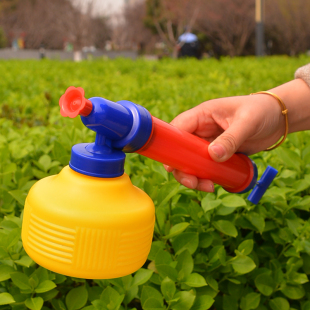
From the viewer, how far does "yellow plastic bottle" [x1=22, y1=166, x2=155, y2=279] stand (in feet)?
2.70

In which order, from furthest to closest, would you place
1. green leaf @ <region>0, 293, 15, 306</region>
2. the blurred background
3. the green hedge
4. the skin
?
1. the blurred background
2. the skin
3. the green hedge
4. green leaf @ <region>0, 293, 15, 306</region>

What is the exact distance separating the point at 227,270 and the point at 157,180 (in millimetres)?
418

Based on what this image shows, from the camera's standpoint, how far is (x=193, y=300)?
1072mm

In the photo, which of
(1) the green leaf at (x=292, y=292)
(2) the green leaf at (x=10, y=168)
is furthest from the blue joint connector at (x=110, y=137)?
(1) the green leaf at (x=292, y=292)

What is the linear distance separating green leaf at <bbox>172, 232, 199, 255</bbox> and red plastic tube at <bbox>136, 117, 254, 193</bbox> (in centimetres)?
20

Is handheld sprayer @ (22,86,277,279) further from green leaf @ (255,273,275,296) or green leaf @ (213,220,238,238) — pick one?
green leaf @ (255,273,275,296)

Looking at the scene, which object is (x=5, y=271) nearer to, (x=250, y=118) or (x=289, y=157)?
(x=250, y=118)

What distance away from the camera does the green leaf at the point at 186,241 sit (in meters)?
1.24

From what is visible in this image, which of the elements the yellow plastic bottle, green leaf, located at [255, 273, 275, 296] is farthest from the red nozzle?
green leaf, located at [255, 273, 275, 296]

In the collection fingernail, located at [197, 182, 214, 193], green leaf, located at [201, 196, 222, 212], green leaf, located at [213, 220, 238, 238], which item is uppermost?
fingernail, located at [197, 182, 214, 193]

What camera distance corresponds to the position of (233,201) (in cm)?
130

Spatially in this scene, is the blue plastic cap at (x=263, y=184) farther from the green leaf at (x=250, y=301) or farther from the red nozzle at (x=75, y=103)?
the red nozzle at (x=75, y=103)

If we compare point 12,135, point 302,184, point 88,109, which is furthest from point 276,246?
point 12,135

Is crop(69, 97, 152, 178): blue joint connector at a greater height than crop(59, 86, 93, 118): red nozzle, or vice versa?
crop(59, 86, 93, 118): red nozzle
